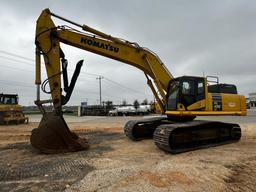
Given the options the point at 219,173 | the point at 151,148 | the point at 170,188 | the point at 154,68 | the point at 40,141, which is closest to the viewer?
the point at 170,188

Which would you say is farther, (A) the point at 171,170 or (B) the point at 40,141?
(B) the point at 40,141

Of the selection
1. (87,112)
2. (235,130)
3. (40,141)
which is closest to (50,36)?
(40,141)

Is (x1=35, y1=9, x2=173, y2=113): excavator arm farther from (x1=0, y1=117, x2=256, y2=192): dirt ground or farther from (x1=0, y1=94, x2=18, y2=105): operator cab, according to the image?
(x1=0, y1=94, x2=18, y2=105): operator cab

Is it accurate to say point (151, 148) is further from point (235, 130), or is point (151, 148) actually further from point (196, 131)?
point (235, 130)

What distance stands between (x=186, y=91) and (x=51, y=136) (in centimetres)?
481

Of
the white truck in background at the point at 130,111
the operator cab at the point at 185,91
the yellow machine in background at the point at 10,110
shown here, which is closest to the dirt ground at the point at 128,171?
the operator cab at the point at 185,91

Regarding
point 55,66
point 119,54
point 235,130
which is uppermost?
point 119,54

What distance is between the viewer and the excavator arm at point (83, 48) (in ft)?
26.3

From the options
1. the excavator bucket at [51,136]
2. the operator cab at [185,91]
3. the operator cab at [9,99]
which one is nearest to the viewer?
the excavator bucket at [51,136]

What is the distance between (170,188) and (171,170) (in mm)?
1026

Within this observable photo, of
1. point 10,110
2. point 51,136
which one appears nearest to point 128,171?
point 51,136

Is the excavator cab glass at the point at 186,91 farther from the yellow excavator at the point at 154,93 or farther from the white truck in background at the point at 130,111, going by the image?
the white truck in background at the point at 130,111

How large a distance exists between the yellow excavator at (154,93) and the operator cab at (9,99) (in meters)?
14.9

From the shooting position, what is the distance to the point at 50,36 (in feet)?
26.6
